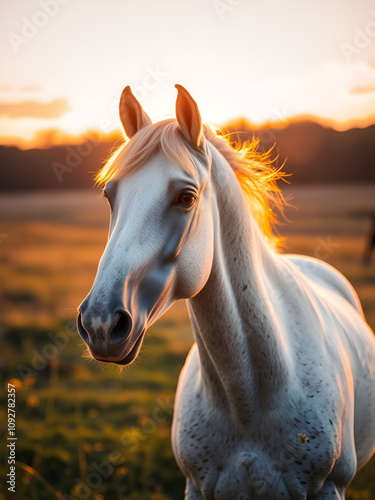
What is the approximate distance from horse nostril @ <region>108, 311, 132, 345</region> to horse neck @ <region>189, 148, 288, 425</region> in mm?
365

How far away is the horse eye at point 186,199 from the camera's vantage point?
1.15 m

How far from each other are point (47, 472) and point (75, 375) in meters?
1.59

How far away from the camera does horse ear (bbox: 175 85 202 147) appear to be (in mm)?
1178

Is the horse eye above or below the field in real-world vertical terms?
above

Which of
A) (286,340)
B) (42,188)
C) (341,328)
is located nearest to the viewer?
(286,340)

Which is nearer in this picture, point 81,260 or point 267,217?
point 267,217

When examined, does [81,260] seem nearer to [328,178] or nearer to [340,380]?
[328,178]

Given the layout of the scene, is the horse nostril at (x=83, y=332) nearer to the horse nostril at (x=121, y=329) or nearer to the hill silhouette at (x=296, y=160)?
the horse nostril at (x=121, y=329)

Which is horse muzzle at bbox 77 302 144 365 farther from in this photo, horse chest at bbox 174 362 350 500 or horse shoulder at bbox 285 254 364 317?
horse shoulder at bbox 285 254 364 317

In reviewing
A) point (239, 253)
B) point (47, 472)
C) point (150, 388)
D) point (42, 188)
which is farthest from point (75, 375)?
point (239, 253)

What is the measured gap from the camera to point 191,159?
47.4 inches

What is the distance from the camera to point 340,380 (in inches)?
62.2

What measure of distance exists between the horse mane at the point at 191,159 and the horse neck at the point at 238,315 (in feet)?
0.32

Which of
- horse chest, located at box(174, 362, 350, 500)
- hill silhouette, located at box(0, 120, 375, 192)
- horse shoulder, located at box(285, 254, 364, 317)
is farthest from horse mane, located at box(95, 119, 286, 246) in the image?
hill silhouette, located at box(0, 120, 375, 192)
